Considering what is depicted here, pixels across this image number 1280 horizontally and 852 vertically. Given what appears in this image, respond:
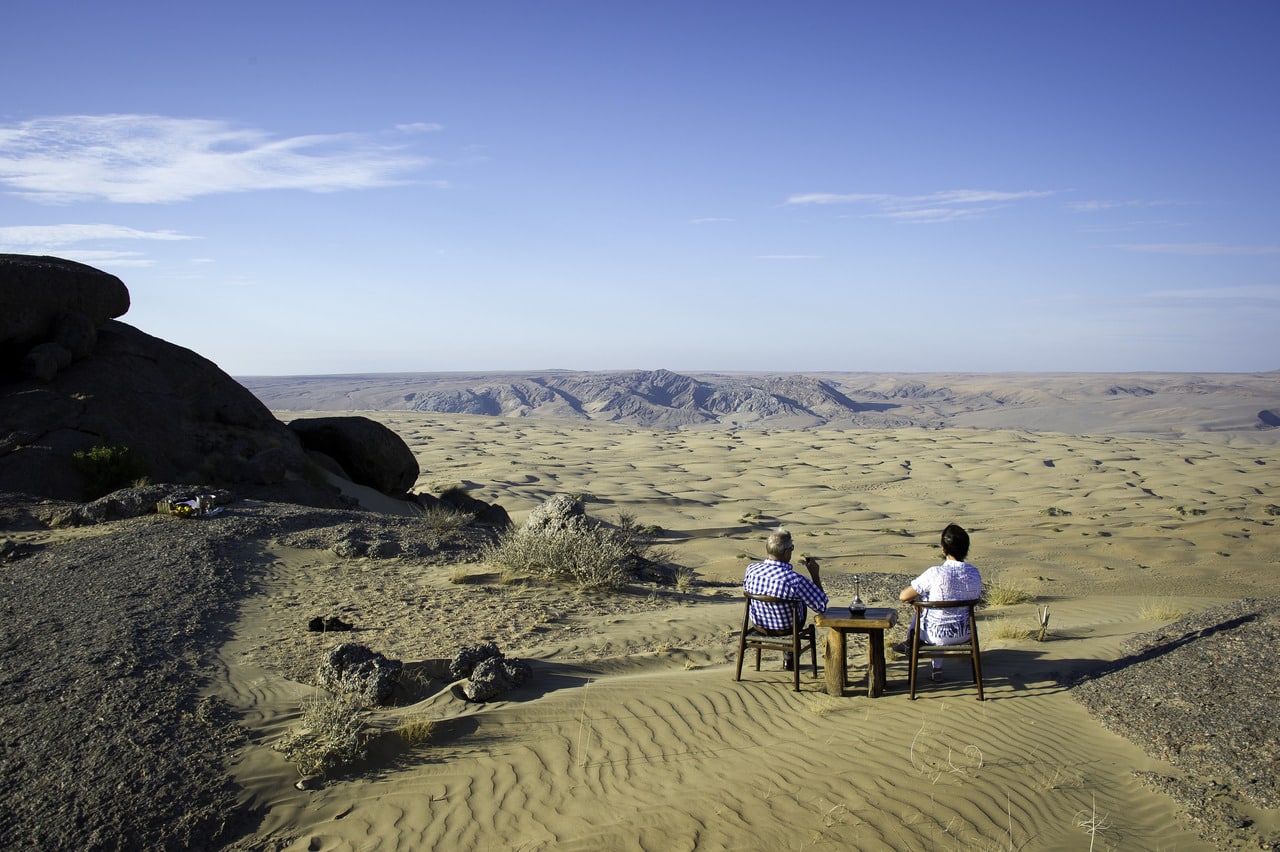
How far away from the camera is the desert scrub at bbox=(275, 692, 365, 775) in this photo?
489 centimetres

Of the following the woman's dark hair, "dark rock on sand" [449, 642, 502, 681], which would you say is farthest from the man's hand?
"dark rock on sand" [449, 642, 502, 681]

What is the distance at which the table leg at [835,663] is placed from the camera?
20.1 ft

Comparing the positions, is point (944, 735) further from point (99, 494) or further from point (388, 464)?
point (388, 464)

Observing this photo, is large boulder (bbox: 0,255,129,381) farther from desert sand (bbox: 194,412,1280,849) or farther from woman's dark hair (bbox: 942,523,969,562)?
woman's dark hair (bbox: 942,523,969,562)

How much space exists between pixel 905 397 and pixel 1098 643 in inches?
4776

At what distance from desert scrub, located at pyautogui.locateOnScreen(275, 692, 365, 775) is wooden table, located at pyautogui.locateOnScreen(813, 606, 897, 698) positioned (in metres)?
3.21

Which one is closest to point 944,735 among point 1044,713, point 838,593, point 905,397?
point 1044,713

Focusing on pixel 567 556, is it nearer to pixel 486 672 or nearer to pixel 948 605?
pixel 486 672

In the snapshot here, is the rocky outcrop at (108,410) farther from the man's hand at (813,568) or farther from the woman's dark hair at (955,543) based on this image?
the woman's dark hair at (955,543)

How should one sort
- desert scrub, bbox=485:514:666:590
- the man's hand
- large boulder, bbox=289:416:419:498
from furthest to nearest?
1. large boulder, bbox=289:416:419:498
2. desert scrub, bbox=485:514:666:590
3. the man's hand

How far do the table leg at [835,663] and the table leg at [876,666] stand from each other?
0.20 metres

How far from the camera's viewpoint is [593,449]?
4859 cm

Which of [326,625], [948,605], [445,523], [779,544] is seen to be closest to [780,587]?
[779,544]

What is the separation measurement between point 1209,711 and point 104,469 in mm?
15317
